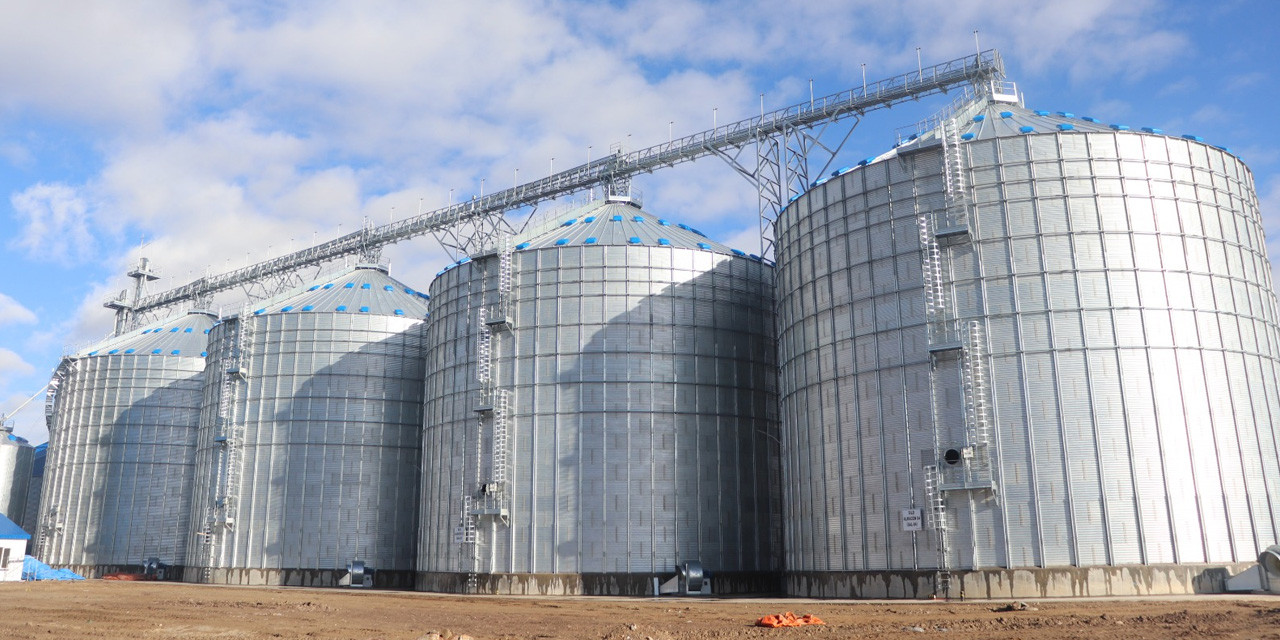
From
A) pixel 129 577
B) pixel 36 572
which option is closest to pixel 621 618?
pixel 36 572

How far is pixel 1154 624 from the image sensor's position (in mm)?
21406

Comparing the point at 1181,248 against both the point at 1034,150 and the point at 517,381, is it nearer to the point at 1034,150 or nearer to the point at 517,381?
the point at 1034,150

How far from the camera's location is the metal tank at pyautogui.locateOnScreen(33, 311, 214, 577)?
67750 millimetres

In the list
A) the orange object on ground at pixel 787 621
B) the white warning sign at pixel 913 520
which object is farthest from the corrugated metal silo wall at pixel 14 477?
the orange object on ground at pixel 787 621

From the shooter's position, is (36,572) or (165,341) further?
(165,341)

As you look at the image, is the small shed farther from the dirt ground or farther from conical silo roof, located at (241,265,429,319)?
the dirt ground

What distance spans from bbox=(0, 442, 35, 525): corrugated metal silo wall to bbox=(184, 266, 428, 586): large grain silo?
3477 cm

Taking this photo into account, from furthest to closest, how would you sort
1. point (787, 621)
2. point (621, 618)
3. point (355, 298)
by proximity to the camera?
point (355, 298) < point (621, 618) < point (787, 621)

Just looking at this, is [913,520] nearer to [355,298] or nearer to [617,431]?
[617,431]

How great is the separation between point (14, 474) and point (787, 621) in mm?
81525

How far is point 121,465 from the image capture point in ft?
228

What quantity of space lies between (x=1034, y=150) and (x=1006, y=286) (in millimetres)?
5016

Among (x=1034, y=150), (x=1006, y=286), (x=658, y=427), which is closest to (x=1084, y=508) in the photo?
(x=1006, y=286)

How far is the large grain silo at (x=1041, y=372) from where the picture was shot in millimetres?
30734
